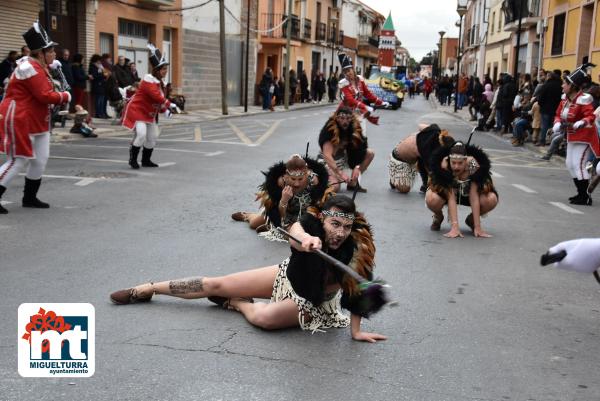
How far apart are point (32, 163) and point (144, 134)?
11.2ft

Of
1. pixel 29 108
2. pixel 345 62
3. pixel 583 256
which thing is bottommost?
pixel 583 256

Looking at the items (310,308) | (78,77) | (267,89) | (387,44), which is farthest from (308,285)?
(387,44)

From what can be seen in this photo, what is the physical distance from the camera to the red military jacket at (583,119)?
34.6 feet

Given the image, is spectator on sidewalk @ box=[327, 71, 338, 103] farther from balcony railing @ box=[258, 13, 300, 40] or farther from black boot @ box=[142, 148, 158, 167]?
black boot @ box=[142, 148, 158, 167]

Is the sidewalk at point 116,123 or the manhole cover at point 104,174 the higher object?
the sidewalk at point 116,123

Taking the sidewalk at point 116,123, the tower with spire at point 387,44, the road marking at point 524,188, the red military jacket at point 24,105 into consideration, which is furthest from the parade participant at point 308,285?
the tower with spire at point 387,44

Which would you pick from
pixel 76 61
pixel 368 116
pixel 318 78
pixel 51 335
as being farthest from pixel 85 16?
pixel 318 78

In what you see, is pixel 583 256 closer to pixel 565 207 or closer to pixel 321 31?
→ pixel 565 207

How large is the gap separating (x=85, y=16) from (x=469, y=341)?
20.8 meters

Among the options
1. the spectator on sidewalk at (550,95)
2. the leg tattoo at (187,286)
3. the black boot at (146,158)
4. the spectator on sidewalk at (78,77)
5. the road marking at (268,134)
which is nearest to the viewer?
the leg tattoo at (187,286)

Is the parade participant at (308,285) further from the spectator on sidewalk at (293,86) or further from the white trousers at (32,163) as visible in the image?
the spectator on sidewalk at (293,86)

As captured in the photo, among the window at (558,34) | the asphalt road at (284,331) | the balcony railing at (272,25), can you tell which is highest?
the balcony railing at (272,25)

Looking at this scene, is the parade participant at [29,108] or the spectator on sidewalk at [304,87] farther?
the spectator on sidewalk at [304,87]

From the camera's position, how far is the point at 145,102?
38.6 ft
